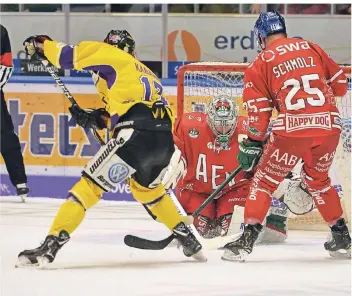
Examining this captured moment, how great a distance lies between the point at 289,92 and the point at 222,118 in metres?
0.84

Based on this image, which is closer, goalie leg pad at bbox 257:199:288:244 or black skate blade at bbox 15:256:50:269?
black skate blade at bbox 15:256:50:269

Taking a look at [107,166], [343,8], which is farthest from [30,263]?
[343,8]

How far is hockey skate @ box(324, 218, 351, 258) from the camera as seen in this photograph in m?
4.59

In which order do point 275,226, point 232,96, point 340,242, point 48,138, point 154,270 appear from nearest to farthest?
point 154,270
point 340,242
point 275,226
point 232,96
point 48,138

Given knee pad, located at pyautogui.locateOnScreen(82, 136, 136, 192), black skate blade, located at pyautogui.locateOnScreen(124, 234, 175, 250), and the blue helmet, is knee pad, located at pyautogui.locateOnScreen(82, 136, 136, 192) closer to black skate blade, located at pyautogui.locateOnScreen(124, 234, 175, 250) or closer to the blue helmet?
black skate blade, located at pyautogui.locateOnScreen(124, 234, 175, 250)

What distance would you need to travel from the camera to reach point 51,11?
6.86 metres

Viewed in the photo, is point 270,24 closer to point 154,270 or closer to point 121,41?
point 121,41

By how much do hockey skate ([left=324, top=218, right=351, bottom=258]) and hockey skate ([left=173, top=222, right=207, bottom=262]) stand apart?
1.81 ft

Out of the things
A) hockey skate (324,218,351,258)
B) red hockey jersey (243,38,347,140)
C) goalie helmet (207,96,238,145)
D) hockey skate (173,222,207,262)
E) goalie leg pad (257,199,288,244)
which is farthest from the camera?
goalie helmet (207,96,238,145)

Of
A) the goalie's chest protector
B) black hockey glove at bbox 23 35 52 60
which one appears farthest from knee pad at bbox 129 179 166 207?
the goalie's chest protector

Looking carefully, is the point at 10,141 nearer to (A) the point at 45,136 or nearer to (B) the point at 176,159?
(A) the point at 45,136

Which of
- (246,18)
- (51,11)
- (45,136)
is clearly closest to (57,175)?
(45,136)

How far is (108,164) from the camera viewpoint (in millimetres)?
4168

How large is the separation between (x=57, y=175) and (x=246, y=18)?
1.51 meters
